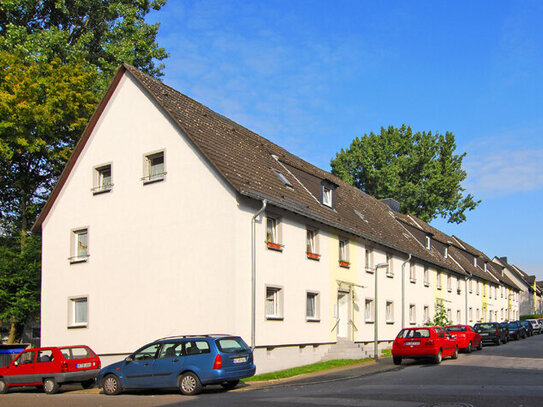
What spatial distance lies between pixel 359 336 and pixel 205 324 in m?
10.1

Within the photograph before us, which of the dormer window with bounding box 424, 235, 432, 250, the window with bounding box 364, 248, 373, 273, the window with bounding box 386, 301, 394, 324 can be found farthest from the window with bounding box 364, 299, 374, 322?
the dormer window with bounding box 424, 235, 432, 250

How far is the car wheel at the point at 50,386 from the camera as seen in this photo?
1873 cm

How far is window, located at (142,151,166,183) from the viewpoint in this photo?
22.2m

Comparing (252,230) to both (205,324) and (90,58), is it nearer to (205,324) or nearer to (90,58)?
(205,324)

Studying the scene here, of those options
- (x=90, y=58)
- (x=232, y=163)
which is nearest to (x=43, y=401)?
(x=232, y=163)

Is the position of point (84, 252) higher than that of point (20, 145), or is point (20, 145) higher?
point (20, 145)

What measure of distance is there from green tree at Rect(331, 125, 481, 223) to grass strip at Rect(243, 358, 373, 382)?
3285 cm

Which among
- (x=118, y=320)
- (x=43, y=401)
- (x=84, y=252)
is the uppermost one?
(x=84, y=252)

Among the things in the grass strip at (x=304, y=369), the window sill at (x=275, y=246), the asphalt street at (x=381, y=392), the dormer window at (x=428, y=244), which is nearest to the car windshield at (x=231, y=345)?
the asphalt street at (x=381, y=392)

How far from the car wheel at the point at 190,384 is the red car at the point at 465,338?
1717 cm

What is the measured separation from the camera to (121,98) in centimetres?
2366

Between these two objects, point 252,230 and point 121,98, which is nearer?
point 252,230

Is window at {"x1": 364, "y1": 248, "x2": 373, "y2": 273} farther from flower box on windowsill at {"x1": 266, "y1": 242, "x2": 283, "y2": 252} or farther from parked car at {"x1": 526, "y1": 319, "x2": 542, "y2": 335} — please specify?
parked car at {"x1": 526, "y1": 319, "x2": 542, "y2": 335}

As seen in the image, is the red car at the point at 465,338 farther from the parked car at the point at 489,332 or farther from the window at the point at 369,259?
the window at the point at 369,259
